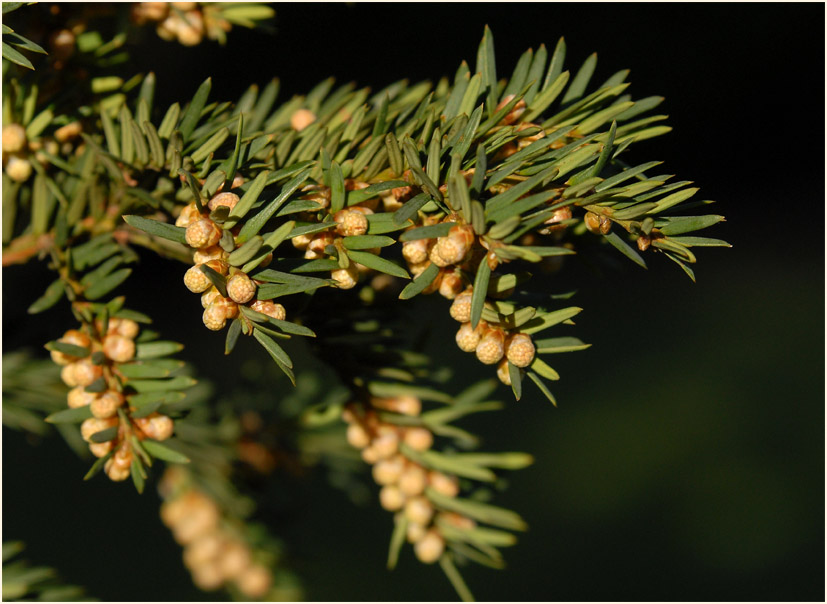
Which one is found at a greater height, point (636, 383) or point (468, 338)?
point (468, 338)

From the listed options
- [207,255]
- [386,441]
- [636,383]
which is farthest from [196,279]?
[636,383]

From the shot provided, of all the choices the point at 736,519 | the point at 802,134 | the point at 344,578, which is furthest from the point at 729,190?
the point at 344,578

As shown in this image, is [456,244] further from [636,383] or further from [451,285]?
[636,383]

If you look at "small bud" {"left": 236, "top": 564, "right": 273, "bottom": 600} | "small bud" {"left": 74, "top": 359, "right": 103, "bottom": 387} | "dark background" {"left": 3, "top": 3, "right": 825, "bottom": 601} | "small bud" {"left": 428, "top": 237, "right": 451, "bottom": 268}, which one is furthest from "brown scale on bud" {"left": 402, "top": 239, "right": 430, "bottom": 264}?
"dark background" {"left": 3, "top": 3, "right": 825, "bottom": 601}

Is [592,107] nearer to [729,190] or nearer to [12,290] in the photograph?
[12,290]

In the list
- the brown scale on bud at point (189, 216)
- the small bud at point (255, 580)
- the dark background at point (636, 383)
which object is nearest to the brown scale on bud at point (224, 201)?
the brown scale on bud at point (189, 216)

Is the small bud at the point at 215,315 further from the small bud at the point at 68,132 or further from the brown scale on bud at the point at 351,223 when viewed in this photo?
the small bud at the point at 68,132

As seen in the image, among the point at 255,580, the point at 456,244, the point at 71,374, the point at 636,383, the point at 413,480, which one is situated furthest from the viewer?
the point at 636,383

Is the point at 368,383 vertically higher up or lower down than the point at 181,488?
higher up
